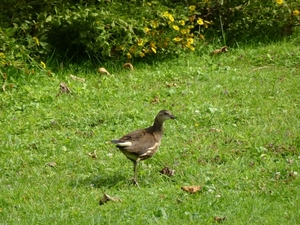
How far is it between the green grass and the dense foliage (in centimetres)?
34

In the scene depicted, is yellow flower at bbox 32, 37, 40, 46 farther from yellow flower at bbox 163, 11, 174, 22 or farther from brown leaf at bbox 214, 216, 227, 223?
brown leaf at bbox 214, 216, 227, 223

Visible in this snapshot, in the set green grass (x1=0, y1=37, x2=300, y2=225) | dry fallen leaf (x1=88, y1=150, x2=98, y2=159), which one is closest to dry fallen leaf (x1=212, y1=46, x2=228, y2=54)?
green grass (x1=0, y1=37, x2=300, y2=225)

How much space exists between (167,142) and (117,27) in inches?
122

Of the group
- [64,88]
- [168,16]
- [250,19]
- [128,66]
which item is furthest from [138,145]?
[250,19]

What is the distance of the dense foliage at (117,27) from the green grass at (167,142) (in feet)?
1.10

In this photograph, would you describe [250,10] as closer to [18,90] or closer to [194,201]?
[18,90]

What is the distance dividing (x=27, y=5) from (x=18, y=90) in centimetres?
147

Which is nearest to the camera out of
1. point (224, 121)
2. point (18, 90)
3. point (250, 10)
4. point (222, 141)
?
point (222, 141)

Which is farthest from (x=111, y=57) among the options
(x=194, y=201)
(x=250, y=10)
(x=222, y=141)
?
(x=194, y=201)

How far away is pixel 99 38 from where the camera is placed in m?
10.6

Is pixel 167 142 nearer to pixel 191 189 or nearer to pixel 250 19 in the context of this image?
pixel 191 189

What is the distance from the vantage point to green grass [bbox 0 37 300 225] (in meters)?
6.45

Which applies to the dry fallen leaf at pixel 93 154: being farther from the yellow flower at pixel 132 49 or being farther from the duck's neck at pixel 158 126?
the yellow flower at pixel 132 49

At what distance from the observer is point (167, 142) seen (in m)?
8.09
